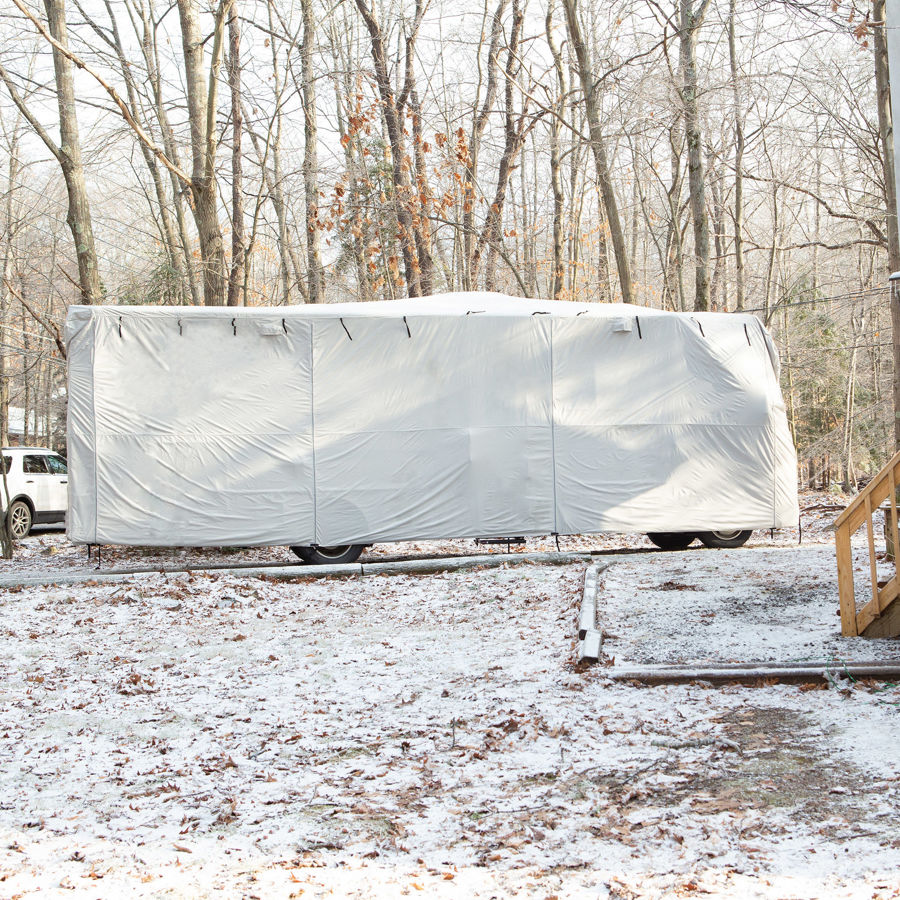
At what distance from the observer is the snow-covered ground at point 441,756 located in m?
3.30

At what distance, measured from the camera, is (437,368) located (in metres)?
10.8

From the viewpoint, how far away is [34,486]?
16.8 meters

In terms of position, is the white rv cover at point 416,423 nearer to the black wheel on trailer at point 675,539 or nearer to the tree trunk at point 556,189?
the black wheel on trailer at point 675,539

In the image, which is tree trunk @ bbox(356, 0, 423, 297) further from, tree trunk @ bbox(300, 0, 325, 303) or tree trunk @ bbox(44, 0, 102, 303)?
tree trunk @ bbox(44, 0, 102, 303)

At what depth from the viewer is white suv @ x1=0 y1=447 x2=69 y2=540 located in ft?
53.9

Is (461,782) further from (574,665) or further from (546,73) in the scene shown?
(546,73)

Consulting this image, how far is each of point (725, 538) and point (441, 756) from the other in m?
8.01

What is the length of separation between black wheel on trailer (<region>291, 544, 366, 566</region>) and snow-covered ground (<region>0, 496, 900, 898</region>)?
2792 millimetres

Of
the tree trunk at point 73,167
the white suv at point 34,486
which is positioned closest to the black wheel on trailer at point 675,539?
the tree trunk at point 73,167

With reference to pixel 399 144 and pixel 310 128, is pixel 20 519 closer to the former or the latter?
pixel 310 128

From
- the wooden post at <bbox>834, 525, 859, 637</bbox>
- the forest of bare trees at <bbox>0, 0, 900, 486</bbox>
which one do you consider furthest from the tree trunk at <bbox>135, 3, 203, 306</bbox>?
the wooden post at <bbox>834, 525, 859, 637</bbox>

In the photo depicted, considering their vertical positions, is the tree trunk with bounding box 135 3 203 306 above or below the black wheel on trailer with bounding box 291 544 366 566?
above

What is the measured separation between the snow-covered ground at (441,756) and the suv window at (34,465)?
9596mm

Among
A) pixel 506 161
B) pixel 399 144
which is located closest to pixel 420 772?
pixel 399 144
